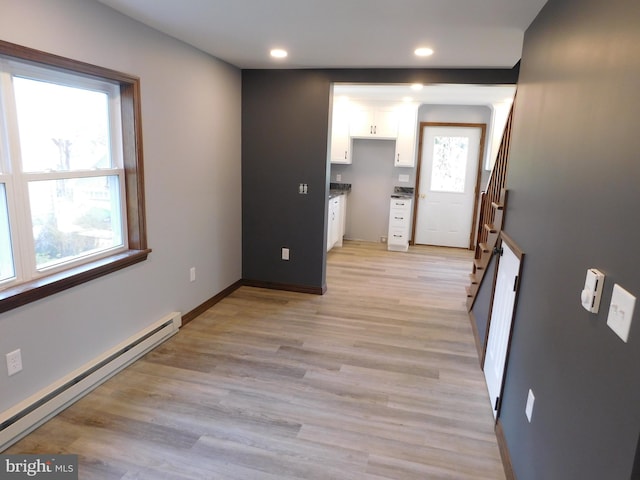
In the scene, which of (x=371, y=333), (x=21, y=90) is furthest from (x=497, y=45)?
(x=21, y=90)

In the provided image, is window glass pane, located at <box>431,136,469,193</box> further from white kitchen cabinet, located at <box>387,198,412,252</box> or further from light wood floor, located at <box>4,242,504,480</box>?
light wood floor, located at <box>4,242,504,480</box>

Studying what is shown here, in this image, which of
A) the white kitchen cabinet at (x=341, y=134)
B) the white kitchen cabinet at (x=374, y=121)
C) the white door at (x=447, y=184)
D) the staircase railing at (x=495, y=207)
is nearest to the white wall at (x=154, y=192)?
the staircase railing at (x=495, y=207)

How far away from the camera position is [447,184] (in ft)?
22.3

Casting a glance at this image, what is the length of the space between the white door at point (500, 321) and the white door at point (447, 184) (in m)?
4.21

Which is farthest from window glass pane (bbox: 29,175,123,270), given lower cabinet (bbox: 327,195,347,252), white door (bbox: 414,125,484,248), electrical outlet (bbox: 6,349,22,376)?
white door (bbox: 414,125,484,248)

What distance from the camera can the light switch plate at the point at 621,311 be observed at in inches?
40.1

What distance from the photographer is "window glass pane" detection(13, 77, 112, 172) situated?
2.15 metres

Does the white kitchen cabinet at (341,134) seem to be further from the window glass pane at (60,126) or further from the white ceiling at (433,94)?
the window glass pane at (60,126)

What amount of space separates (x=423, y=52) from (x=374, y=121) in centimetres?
329

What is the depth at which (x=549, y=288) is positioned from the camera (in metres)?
1.68

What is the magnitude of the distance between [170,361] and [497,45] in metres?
3.21

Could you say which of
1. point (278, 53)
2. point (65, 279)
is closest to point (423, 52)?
point (278, 53)

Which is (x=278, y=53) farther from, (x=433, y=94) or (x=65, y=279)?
(x=433, y=94)
